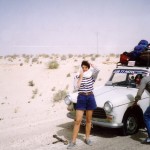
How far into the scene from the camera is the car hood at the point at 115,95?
7.82m

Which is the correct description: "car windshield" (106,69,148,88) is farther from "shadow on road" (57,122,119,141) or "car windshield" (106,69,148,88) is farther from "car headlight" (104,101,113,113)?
"car headlight" (104,101,113,113)

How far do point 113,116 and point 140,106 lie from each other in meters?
0.96

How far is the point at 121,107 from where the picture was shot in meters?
7.75

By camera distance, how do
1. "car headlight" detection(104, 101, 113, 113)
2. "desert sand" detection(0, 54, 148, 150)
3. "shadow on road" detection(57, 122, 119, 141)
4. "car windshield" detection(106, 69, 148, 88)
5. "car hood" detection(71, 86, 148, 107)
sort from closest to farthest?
"car headlight" detection(104, 101, 113, 113) → "car hood" detection(71, 86, 148, 107) → "desert sand" detection(0, 54, 148, 150) → "shadow on road" detection(57, 122, 119, 141) → "car windshield" detection(106, 69, 148, 88)

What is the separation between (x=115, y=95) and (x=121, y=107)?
1.58 feet

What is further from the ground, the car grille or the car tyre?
the car grille

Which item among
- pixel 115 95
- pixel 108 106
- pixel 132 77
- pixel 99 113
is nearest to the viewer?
pixel 108 106

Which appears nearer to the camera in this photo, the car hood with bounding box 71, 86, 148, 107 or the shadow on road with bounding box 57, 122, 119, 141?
the car hood with bounding box 71, 86, 148, 107

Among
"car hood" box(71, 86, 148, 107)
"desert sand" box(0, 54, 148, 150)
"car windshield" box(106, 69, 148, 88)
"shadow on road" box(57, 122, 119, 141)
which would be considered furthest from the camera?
"car windshield" box(106, 69, 148, 88)

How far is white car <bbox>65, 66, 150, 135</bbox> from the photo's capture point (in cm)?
767

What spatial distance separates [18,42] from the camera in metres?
103

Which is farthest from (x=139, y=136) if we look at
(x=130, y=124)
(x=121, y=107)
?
(x=121, y=107)

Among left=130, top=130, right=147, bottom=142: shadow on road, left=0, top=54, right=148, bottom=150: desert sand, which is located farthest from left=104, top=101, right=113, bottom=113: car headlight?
left=130, top=130, right=147, bottom=142: shadow on road

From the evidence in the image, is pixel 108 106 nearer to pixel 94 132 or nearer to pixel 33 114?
pixel 94 132
